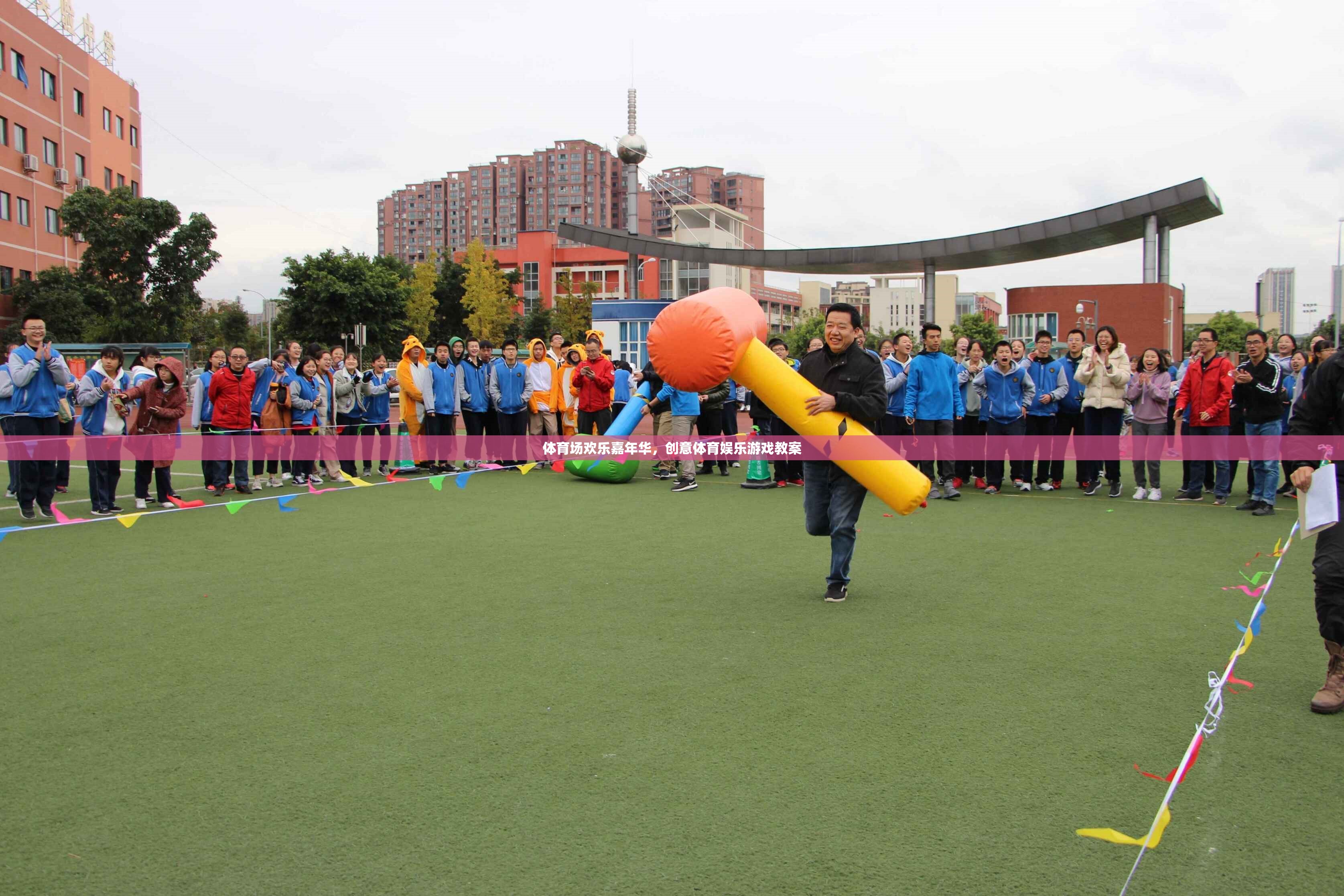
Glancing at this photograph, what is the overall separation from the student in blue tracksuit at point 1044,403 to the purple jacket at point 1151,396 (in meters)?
0.76

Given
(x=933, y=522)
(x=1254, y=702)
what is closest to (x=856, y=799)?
(x=1254, y=702)

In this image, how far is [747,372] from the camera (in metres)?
6.49

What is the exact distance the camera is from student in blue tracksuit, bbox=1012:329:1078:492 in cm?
1233

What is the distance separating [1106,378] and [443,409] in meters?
9.80

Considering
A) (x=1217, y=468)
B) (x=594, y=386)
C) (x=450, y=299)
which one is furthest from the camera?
(x=450, y=299)

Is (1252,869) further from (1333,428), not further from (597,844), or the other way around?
(1333,428)

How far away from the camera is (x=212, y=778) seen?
11.8 feet

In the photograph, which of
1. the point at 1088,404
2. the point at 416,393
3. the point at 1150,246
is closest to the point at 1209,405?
the point at 1088,404

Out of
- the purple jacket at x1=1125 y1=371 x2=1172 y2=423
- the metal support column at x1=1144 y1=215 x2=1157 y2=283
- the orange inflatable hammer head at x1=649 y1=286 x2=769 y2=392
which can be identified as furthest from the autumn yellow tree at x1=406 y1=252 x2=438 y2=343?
the orange inflatable hammer head at x1=649 y1=286 x2=769 y2=392

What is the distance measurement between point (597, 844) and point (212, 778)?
162cm

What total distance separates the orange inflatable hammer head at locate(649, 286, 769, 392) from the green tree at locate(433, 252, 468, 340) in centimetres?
6687

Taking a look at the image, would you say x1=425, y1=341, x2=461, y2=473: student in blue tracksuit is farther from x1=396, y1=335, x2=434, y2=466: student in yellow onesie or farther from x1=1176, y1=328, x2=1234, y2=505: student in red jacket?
x1=1176, y1=328, x2=1234, y2=505: student in red jacket

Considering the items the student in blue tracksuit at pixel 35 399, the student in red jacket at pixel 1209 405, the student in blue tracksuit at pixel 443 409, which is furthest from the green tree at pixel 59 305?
the student in red jacket at pixel 1209 405

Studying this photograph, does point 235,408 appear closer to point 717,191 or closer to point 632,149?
point 632,149
